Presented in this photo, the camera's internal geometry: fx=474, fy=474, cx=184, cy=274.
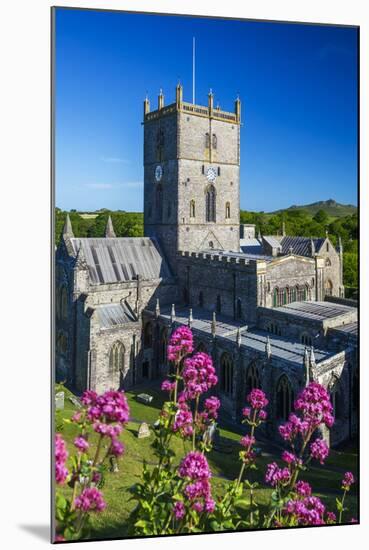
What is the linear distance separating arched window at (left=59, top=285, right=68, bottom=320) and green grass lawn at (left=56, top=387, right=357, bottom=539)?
571 centimetres

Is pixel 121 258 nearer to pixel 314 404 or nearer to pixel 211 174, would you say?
pixel 211 174

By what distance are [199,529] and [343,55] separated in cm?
1220

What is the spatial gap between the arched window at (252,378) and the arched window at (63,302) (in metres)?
8.29

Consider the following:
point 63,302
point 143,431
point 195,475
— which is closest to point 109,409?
point 195,475

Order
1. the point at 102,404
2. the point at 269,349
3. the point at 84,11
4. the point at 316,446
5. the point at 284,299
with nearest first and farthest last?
the point at 102,404 < the point at 316,446 < the point at 84,11 < the point at 269,349 < the point at 284,299

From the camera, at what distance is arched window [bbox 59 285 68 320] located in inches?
825

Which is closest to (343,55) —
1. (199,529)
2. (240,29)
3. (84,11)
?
(240,29)

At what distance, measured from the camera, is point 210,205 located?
2772 centimetres

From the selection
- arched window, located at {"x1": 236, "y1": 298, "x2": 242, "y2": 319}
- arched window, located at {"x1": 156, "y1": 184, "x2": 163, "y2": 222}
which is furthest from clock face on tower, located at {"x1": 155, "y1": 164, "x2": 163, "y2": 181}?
arched window, located at {"x1": 236, "y1": 298, "x2": 242, "y2": 319}

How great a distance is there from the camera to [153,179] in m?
27.9

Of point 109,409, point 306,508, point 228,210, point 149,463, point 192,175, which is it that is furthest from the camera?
point 228,210

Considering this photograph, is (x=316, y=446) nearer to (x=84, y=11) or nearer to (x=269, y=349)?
(x=269, y=349)

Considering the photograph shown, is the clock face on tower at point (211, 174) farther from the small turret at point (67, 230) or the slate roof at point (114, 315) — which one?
the small turret at point (67, 230)

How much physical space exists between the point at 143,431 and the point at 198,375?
7.30 m
